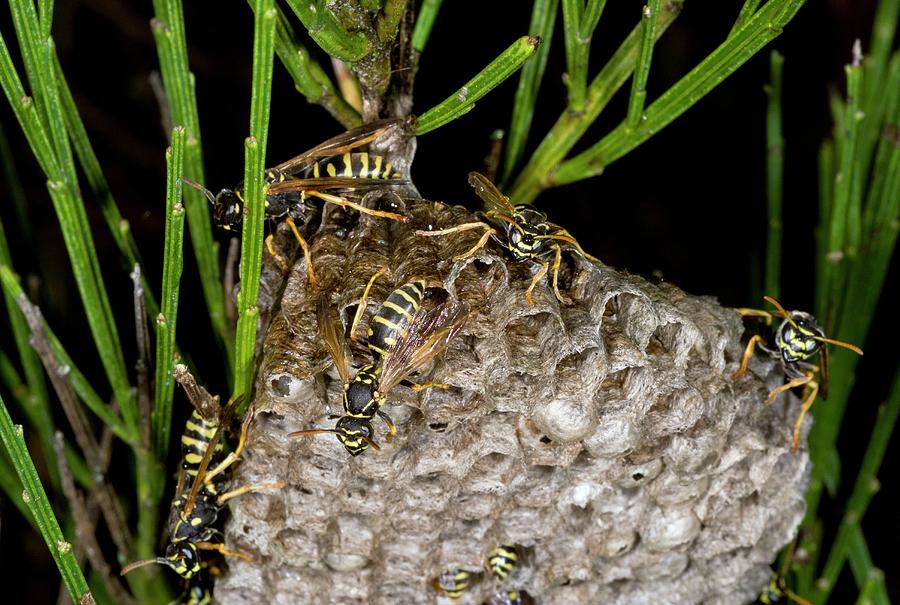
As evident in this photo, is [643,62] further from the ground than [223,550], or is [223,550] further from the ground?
[643,62]

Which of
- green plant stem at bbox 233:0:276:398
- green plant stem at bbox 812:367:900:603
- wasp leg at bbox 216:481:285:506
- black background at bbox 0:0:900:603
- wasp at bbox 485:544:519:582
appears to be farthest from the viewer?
black background at bbox 0:0:900:603

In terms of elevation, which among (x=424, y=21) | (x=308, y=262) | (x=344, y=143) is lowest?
(x=308, y=262)

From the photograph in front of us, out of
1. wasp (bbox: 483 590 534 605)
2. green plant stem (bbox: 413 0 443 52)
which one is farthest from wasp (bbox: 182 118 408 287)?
wasp (bbox: 483 590 534 605)

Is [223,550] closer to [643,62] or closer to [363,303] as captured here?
[363,303]

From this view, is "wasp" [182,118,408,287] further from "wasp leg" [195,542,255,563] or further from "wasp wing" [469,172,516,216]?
"wasp leg" [195,542,255,563]

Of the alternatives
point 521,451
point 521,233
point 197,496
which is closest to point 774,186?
point 521,233

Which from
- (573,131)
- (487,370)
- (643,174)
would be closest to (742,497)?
(487,370)

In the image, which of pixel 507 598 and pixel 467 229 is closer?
pixel 467 229
